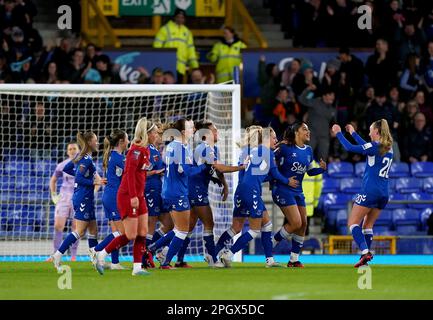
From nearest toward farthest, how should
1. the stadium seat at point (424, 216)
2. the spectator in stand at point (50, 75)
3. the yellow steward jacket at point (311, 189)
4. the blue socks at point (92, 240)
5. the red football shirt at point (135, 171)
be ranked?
the red football shirt at point (135, 171), the blue socks at point (92, 240), the yellow steward jacket at point (311, 189), the spectator in stand at point (50, 75), the stadium seat at point (424, 216)

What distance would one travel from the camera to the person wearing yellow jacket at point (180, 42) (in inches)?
887

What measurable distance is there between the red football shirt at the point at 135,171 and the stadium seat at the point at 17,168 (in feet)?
19.3

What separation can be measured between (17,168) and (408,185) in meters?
6.92

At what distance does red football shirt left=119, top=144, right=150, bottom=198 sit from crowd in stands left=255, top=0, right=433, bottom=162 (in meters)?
8.37

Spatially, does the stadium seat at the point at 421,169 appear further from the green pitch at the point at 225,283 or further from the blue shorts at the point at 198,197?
the blue shorts at the point at 198,197

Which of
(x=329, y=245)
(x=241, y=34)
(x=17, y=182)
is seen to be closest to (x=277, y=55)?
(x=241, y=34)

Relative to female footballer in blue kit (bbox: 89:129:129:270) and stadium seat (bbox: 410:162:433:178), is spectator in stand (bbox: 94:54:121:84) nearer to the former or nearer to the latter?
stadium seat (bbox: 410:162:433:178)

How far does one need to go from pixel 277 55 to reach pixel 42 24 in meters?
5.12

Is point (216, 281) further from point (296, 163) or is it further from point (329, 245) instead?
point (329, 245)

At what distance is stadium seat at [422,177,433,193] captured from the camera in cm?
2136

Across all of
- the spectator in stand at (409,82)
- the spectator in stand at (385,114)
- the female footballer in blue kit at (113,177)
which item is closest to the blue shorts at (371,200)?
the female footballer in blue kit at (113,177)

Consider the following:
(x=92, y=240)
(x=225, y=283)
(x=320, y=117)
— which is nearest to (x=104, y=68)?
(x=320, y=117)

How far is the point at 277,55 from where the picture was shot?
2216cm

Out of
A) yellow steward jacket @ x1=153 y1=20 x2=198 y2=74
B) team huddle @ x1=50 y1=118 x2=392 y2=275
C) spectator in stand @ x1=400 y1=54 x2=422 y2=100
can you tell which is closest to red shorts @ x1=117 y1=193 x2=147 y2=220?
team huddle @ x1=50 y1=118 x2=392 y2=275
